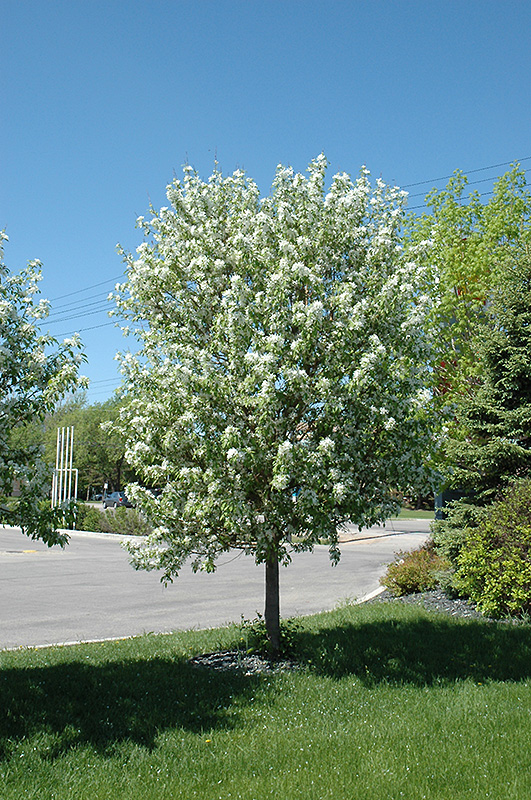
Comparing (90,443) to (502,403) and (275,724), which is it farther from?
(275,724)

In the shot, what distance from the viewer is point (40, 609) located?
1238 centimetres

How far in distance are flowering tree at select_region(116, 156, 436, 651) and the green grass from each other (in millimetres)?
1256

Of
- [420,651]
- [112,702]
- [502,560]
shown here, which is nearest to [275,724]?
[112,702]

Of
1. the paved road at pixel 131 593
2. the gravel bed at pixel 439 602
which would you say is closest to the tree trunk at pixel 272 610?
the paved road at pixel 131 593

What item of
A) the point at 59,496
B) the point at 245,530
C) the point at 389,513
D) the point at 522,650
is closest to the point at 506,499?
the point at 522,650

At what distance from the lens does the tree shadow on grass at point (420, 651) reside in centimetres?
733

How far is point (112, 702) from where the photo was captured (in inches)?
241

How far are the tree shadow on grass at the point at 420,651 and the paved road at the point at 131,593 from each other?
2.02 metres

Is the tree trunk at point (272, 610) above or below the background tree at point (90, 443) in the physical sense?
below

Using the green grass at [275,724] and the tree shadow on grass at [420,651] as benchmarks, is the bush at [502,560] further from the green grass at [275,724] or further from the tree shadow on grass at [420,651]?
the green grass at [275,724]

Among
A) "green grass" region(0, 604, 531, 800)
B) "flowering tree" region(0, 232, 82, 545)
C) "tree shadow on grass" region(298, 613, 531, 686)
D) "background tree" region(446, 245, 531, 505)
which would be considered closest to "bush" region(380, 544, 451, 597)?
"background tree" region(446, 245, 531, 505)

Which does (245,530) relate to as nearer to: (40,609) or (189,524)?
(189,524)

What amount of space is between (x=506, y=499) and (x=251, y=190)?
→ 6.63 meters

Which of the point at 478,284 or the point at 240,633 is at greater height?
the point at 478,284
